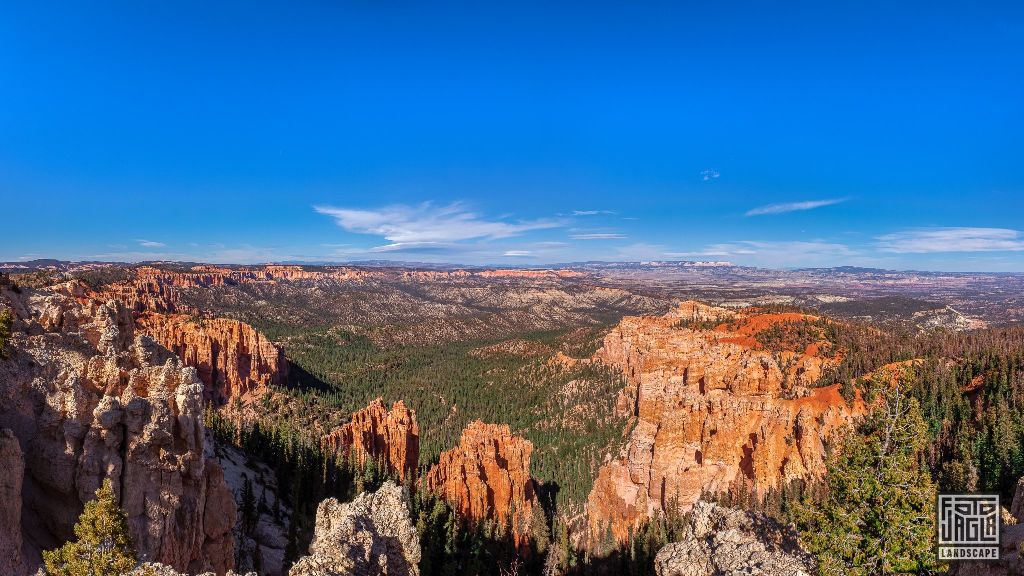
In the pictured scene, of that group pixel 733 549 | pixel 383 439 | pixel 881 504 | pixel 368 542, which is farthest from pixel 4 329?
pixel 383 439

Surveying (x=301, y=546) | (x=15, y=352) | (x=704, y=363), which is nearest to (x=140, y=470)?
(x=15, y=352)

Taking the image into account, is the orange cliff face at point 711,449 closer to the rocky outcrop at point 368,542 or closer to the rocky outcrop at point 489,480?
the rocky outcrop at point 489,480

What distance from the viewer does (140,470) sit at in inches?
683

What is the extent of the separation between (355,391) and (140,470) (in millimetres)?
90190

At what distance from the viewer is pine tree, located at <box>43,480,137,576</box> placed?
10844 millimetres

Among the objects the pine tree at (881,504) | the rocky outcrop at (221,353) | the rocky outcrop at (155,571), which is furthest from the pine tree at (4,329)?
the rocky outcrop at (221,353)

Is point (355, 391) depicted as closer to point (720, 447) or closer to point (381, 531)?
point (720, 447)

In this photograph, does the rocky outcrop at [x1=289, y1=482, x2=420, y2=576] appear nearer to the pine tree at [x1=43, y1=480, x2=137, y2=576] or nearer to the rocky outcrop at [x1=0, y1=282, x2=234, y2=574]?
the pine tree at [x1=43, y1=480, x2=137, y2=576]

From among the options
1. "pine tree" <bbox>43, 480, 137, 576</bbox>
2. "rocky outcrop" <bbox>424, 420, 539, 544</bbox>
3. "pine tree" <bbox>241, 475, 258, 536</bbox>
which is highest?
"pine tree" <bbox>43, 480, 137, 576</bbox>

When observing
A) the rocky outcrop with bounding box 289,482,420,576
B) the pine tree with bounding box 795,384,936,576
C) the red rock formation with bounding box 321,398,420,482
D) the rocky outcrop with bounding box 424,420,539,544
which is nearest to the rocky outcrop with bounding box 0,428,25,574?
the rocky outcrop with bounding box 289,482,420,576

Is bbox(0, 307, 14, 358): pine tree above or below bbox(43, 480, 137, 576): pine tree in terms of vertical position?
above

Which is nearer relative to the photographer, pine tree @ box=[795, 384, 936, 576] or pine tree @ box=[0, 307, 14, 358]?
pine tree @ box=[795, 384, 936, 576]

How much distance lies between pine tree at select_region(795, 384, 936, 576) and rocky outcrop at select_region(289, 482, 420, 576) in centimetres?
1037

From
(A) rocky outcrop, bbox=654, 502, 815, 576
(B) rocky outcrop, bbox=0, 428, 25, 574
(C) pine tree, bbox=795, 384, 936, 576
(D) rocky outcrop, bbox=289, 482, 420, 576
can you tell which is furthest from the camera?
(B) rocky outcrop, bbox=0, 428, 25, 574
